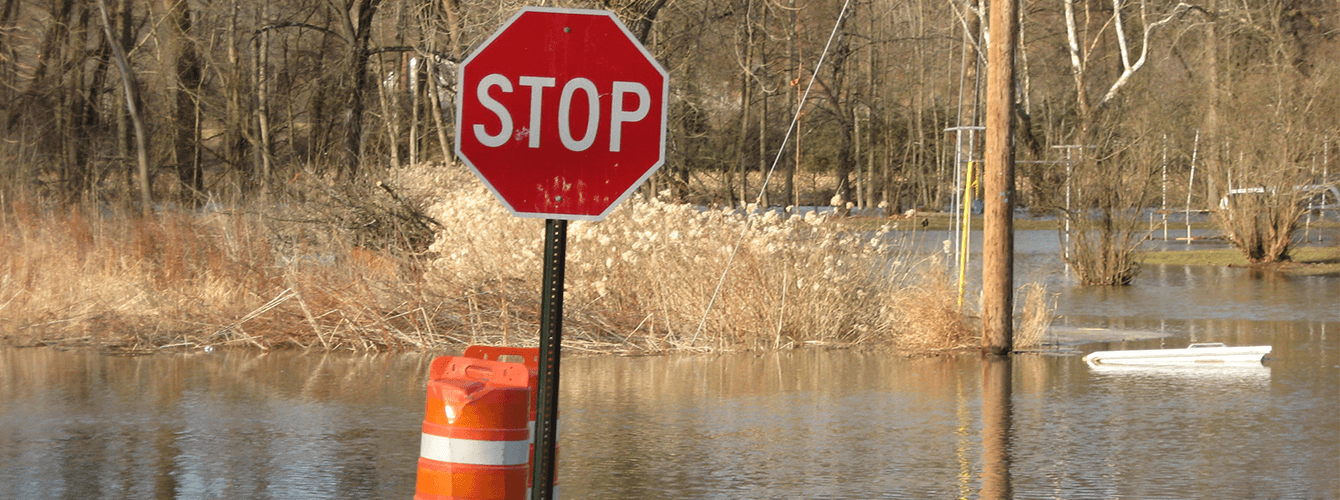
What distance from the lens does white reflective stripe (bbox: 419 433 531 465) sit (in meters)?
5.00

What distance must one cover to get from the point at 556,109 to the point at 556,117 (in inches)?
1.1

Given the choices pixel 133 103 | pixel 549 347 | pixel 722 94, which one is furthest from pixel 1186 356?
pixel 722 94

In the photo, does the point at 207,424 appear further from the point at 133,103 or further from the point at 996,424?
the point at 133,103

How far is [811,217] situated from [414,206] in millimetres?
5851

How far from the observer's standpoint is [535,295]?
1316 cm

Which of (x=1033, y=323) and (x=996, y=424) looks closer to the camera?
(x=996, y=424)

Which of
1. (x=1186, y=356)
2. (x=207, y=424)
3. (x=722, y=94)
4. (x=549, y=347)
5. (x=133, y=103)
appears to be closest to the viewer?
(x=549, y=347)

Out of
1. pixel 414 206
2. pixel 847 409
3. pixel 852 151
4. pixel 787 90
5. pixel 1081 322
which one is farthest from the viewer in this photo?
pixel 852 151

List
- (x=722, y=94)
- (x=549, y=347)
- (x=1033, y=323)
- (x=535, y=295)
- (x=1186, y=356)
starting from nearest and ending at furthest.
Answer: (x=549, y=347)
(x=1186, y=356)
(x=1033, y=323)
(x=535, y=295)
(x=722, y=94)

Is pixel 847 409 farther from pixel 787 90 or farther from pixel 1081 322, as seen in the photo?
pixel 787 90

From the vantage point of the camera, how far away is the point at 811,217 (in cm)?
→ 1335

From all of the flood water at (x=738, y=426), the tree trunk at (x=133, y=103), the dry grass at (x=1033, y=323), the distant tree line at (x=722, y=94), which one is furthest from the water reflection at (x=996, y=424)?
the tree trunk at (x=133, y=103)

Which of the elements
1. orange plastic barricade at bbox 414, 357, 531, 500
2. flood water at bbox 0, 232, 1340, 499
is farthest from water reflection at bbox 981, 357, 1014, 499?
orange plastic barricade at bbox 414, 357, 531, 500

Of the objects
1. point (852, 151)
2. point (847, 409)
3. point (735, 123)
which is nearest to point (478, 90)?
point (847, 409)
